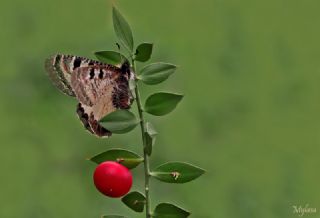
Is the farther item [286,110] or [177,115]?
[286,110]

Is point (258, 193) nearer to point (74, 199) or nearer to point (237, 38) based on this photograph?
point (74, 199)

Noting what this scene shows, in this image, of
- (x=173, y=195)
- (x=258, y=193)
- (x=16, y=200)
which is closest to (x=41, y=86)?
(x=16, y=200)

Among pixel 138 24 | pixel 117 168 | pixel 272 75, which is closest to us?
pixel 117 168

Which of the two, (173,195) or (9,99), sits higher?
(9,99)

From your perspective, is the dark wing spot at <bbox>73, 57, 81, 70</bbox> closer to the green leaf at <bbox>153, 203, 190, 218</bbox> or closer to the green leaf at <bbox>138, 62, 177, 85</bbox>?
the green leaf at <bbox>138, 62, 177, 85</bbox>

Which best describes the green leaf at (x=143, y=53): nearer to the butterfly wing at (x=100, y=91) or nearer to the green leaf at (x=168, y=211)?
the butterfly wing at (x=100, y=91)

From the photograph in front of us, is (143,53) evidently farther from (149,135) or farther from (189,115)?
(189,115)

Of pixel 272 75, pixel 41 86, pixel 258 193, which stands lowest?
pixel 258 193

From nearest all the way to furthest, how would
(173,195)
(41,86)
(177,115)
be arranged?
(173,195) < (41,86) < (177,115)
